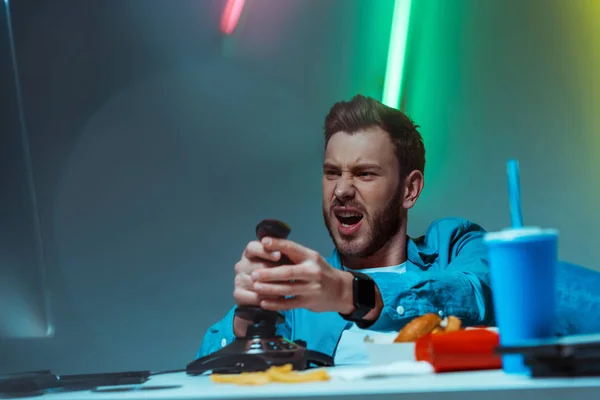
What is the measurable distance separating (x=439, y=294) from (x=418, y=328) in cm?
39

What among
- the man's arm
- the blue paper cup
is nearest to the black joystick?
the man's arm

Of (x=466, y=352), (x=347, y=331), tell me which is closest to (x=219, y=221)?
(x=347, y=331)

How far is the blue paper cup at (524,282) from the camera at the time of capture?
68cm

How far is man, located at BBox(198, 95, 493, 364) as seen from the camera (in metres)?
1.06

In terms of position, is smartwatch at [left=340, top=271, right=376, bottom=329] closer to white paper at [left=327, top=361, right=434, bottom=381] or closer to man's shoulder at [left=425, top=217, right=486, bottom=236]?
white paper at [left=327, top=361, right=434, bottom=381]

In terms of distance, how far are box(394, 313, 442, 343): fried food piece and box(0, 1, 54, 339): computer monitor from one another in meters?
2.14

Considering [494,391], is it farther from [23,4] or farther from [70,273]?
[23,4]

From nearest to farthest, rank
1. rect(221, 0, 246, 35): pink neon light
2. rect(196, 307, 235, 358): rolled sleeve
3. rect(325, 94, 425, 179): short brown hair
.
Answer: rect(196, 307, 235, 358): rolled sleeve → rect(325, 94, 425, 179): short brown hair → rect(221, 0, 246, 35): pink neon light

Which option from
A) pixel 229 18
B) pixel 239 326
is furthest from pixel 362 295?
pixel 229 18

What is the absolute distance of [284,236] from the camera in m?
1.03

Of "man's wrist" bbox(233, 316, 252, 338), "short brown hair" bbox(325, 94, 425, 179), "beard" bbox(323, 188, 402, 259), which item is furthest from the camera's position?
"short brown hair" bbox(325, 94, 425, 179)

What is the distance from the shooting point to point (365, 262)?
7.61ft

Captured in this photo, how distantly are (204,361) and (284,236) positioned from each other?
0.23 meters

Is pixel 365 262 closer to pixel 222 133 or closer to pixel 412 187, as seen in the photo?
pixel 412 187
